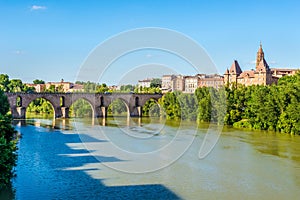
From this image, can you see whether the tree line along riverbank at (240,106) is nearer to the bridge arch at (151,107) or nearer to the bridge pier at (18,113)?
the bridge arch at (151,107)

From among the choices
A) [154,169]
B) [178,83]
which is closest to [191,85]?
[178,83]

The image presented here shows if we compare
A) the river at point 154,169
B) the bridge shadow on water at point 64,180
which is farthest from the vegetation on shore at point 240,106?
the bridge shadow on water at point 64,180

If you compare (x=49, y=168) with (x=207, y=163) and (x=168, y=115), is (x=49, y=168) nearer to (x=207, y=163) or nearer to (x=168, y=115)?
(x=207, y=163)

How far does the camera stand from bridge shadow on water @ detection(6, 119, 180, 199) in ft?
36.6

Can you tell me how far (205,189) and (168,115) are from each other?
29052 millimetres

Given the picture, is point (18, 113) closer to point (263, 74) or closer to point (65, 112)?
point (65, 112)

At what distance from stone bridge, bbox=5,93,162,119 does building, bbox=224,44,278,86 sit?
528 inches

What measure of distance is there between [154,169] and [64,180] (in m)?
3.53

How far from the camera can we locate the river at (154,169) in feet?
38.0

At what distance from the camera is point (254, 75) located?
54.4 metres

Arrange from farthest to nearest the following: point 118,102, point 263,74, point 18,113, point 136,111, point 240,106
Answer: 1. point 263,74
2. point 118,102
3. point 136,111
4. point 18,113
5. point 240,106

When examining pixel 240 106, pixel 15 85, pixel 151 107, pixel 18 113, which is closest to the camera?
pixel 240 106

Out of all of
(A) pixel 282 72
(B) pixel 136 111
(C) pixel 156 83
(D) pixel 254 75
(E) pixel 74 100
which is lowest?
(B) pixel 136 111

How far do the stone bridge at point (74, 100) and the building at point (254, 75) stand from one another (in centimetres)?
1342
